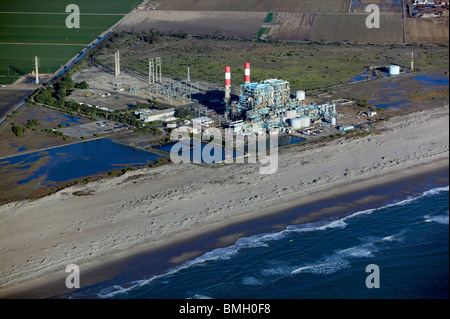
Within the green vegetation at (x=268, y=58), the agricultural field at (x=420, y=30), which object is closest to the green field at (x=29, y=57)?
the green vegetation at (x=268, y=58)

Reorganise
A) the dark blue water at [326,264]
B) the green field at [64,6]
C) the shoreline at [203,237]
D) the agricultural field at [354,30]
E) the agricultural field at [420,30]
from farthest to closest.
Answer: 1. the green field at [64,6]
2. the agricultural field at [354,30]
3. the agricultural field at [420,30]
4. the shoreline at [203,237]
5. the dark blue water at [326,264]

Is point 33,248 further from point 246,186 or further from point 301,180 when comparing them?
point 301,180

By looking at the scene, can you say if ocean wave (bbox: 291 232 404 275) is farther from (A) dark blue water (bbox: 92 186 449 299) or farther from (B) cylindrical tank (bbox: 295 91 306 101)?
(B) cylindrical tank (bbox: 295 91 306 101)

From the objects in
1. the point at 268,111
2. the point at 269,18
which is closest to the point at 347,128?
the point at 268,111

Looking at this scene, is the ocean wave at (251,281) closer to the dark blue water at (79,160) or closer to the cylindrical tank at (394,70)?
the dark blue water at (79,160)
